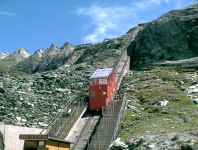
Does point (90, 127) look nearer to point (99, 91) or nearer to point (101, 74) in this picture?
point (99, 91)

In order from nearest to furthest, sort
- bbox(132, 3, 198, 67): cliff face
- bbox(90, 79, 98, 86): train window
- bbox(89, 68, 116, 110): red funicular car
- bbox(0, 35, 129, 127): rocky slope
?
bbox(0, 35, 129, 127): rocky slope < bbox(89, 68, 116, 110): red funicular car < bbox(90, 79, 98, 86): train window < bbox(132, 3, 198, 67): cliff face

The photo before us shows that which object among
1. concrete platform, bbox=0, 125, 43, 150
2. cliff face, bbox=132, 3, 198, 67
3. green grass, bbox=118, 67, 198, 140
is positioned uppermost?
cliff face, bbox=132, 3, 198, 67

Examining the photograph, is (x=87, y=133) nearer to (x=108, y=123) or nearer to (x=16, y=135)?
(x=108, y=123)

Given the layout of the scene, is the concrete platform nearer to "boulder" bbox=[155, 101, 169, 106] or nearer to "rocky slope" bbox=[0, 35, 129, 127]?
"rocky slope" bbox=[0, 35, 129, 127]

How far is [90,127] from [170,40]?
26179 mm

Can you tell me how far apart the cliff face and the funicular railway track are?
18.5 metres

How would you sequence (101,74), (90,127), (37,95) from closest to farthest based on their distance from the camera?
(90,127), (37,95), (101,74)

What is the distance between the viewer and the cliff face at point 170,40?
37188mm

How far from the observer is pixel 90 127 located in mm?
19266

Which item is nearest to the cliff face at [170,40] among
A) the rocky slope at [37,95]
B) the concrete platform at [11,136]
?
the rocky slope at [37,95]

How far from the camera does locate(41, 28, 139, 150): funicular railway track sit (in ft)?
53.5

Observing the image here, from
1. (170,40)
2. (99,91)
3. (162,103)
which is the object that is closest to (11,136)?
(99,91)

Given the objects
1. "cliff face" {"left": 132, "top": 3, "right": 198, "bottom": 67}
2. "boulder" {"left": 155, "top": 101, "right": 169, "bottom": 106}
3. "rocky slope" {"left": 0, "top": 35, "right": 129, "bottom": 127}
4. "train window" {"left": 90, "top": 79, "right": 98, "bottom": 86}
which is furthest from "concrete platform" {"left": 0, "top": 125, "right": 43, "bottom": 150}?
"cliff face" {"left": 132, "top": 3, "right": 198, "bottom": 67}

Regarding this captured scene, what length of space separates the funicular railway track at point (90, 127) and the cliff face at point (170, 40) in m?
18.5
